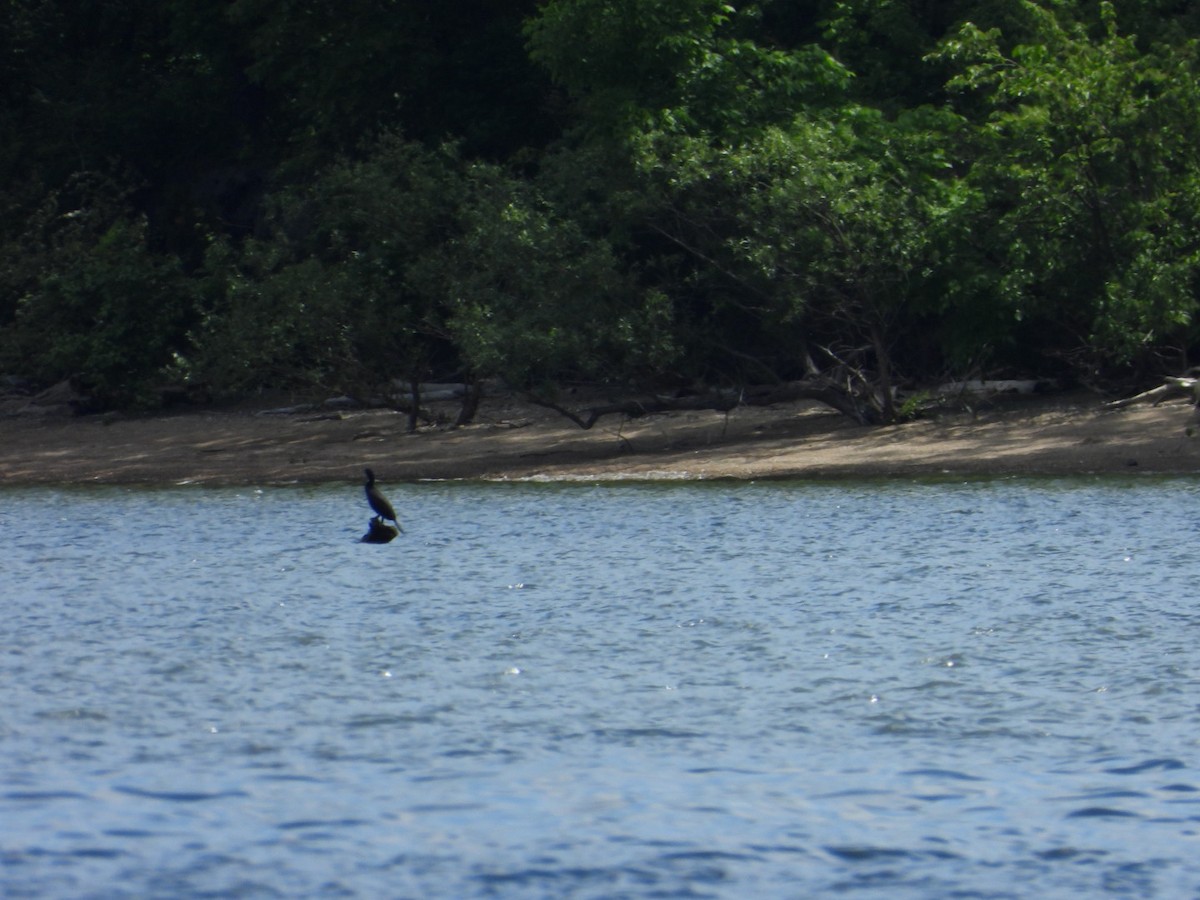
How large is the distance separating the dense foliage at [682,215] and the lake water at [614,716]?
6952mm

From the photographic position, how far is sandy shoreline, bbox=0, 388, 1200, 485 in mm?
23406

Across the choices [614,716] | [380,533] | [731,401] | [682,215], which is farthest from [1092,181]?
[614,716]

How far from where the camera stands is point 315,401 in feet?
95.2

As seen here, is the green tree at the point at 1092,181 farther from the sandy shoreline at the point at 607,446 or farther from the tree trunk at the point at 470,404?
the tree trunk at the point at 470,404

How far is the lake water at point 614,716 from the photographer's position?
7.24 m

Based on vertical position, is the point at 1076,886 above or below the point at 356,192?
below

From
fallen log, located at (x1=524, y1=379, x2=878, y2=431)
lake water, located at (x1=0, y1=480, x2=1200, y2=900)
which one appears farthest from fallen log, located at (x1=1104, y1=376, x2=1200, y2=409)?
lake water, located at (x1=0, y1=480, x2=1200, y2=900)

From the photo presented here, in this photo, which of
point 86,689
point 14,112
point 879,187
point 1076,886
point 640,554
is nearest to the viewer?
point 1076,886

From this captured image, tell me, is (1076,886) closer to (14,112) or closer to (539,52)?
(539,52)

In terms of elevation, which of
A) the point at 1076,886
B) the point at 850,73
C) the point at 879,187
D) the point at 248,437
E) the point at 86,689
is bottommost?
the point at 1076,886

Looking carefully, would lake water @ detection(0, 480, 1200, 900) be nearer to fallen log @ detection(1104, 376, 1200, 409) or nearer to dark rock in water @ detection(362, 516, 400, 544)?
dark rock in water @ detection(362, 516, 400, 544)

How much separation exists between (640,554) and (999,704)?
295 inches

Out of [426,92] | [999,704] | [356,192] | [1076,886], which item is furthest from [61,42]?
[1076,886]

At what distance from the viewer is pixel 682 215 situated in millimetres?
25234
